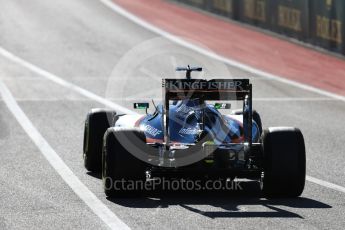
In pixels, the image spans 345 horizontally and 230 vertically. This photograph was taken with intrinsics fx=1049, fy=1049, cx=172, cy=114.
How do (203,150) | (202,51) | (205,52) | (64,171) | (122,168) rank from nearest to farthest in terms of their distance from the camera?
(122,168)
(203,150)
(64,171)
(205,52)
(202,51)

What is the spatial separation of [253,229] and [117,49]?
22.3 metres

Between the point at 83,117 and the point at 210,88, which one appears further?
the point at 83,117

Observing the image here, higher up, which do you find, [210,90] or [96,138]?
[210,90]

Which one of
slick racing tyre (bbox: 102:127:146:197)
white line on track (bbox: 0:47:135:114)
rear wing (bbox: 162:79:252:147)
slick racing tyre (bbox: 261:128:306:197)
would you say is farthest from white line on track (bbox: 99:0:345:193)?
slick racing tyre (bbox: 102:127:146:197)

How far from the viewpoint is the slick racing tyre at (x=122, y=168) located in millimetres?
14383

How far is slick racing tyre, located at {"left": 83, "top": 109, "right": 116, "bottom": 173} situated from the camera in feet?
54.9

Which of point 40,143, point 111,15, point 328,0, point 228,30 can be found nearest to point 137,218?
point 40,143

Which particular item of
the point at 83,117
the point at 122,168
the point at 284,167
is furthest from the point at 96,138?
the point at 83,117

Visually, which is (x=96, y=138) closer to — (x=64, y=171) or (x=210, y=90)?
(x=64, y=171)

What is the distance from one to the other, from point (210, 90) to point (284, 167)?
1.54m

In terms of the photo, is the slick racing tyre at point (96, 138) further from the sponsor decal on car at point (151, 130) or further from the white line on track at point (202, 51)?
the white line on track at point (202, 51)

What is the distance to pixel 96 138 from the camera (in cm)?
1675

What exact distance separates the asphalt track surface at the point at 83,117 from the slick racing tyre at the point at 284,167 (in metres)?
0.17

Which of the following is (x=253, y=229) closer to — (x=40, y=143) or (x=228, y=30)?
(x=40, y=143)
